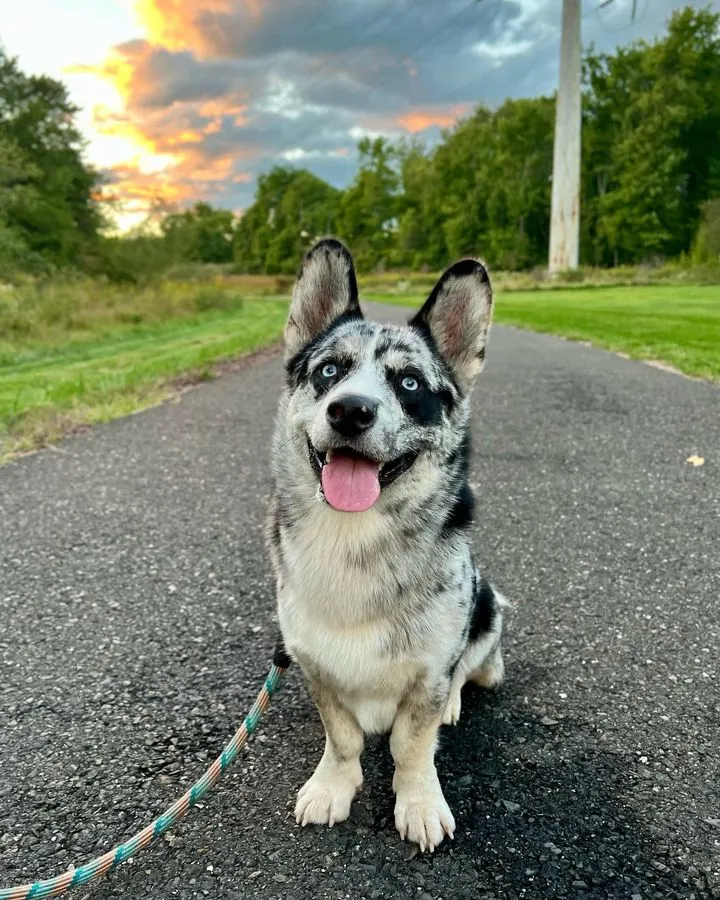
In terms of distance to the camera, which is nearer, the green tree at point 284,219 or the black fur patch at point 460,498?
the black fur patch at point 460,498

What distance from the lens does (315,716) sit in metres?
3.20

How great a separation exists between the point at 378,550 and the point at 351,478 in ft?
1.06

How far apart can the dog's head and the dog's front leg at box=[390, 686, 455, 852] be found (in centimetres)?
79

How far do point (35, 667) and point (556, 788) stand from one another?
2.65 metres

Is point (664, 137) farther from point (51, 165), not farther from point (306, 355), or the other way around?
point (306, 355)

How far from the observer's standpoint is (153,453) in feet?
26.0

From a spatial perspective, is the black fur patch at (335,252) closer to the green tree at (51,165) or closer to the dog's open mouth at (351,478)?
the dog's open mouth at (351,478)

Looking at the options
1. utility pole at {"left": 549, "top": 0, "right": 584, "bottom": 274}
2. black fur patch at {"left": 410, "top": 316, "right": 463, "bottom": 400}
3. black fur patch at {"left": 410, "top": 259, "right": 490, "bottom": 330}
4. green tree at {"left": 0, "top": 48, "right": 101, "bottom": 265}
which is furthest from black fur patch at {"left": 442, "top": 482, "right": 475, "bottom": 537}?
utility pole at {"left": 549, "top": 0, "right": 584, "bottom": 274}

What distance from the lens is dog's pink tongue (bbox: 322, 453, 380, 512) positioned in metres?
A: 2.47

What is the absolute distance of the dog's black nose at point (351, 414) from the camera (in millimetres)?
2396

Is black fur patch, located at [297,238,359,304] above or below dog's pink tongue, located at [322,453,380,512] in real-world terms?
above

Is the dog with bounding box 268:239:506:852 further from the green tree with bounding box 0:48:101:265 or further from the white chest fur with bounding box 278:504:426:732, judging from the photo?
the green tree with bounding box 0:48:101:265

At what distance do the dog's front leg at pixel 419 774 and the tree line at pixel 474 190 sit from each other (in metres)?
27.2

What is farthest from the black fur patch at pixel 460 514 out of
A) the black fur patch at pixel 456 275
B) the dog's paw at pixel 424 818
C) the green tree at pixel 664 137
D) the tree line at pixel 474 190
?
the green tree at pixel 664 137
